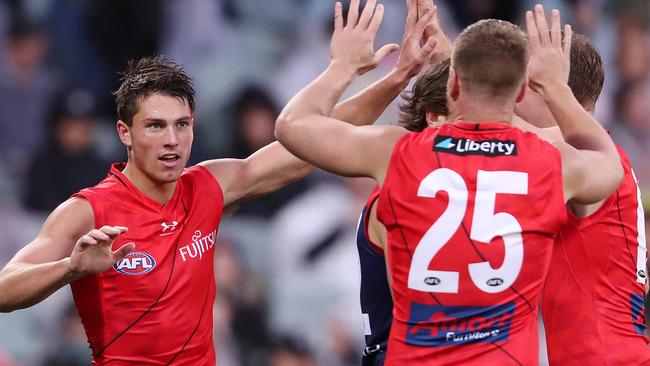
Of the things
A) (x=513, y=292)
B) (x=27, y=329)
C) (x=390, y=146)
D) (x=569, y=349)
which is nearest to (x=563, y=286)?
(x=569, y=349)

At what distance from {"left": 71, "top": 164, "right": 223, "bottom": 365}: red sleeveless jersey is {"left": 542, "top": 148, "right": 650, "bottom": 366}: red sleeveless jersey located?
1809 millimetres

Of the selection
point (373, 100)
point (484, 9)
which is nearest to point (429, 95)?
point (373, 100)

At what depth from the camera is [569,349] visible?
4973 millimetres

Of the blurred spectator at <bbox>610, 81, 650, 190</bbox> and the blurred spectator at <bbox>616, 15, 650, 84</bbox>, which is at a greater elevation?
the blurred spectator at <bbox>616, 15, 650, 84</bbox>

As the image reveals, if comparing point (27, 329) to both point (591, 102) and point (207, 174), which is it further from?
point (591, 102)

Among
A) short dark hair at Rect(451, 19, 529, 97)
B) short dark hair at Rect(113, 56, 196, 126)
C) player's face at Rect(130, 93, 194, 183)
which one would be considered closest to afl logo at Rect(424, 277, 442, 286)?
short dark hair at Rect(451, 19, 529, 97)

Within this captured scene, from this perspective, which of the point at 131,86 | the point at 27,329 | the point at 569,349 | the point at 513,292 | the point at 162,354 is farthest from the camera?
the point at 27,329

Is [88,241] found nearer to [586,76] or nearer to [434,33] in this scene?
[434,33]

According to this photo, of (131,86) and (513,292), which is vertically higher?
(131,86)

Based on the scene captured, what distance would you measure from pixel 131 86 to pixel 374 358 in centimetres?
202

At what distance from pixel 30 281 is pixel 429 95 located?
2.13 metres

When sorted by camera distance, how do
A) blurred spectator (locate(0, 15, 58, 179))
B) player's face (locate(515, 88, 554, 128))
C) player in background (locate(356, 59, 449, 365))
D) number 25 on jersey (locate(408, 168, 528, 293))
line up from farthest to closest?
1. blurred spectator (locate(0, 15, 58, 179))
2. player's face (locate(515, 88, 554, 128))
3. player in background (locate(356, 59, 449, 365))
4. number 25 on jersey (locate(408, 168, 528, 293))

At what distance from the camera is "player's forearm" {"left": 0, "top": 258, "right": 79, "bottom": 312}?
15.4ft

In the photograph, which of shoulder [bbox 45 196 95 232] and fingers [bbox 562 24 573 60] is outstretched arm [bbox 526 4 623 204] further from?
shoulder [bbox 45 196 95 232]
